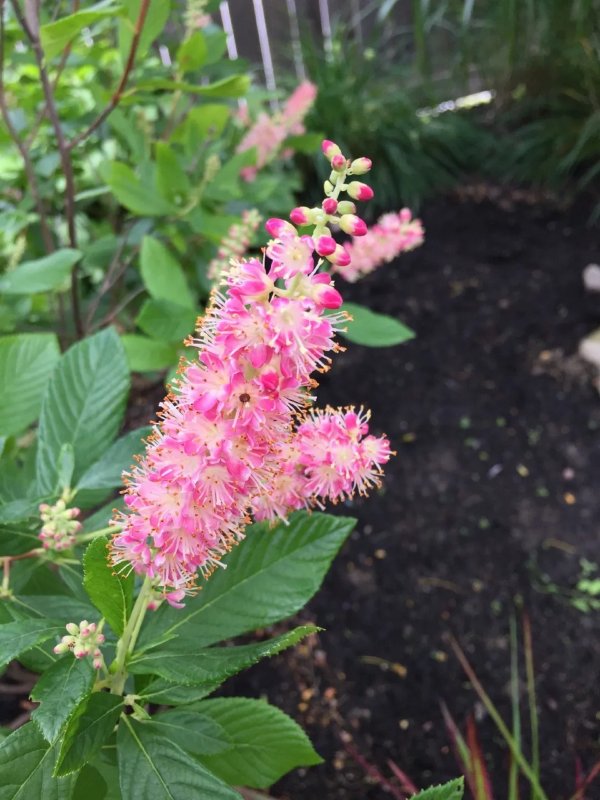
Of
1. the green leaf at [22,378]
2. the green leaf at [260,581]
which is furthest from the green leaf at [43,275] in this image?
the green leaf at [260,581]

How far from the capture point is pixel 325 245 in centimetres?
42

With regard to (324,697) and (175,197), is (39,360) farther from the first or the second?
(324,697)

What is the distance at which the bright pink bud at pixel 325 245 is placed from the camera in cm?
42

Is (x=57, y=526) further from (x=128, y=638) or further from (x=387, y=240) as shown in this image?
(x=387, y=240)

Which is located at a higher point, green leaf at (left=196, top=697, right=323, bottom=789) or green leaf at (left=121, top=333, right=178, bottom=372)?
green leaf at (left=121, top=333, right=178, bottom=372)

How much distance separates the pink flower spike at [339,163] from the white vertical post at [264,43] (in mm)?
2963

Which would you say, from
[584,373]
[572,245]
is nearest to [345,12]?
[572,245]

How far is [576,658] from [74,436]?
114 centimetres

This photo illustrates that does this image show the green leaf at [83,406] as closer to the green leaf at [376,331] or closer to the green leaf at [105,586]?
the green leaf at [105,586]

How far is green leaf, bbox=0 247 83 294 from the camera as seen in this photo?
3.10 ft

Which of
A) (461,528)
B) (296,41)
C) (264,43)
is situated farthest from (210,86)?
(264,43)

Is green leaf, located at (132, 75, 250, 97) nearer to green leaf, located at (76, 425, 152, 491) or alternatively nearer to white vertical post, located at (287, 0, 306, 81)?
green leaf, located at (76, 425, 152, 491)

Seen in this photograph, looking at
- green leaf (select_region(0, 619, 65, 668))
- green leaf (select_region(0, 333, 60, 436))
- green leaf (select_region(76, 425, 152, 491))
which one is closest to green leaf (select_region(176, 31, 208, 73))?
green leaf (select_region(0, 333, 60, 436))

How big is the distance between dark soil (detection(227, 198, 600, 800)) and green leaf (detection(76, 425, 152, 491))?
2.58 feet
